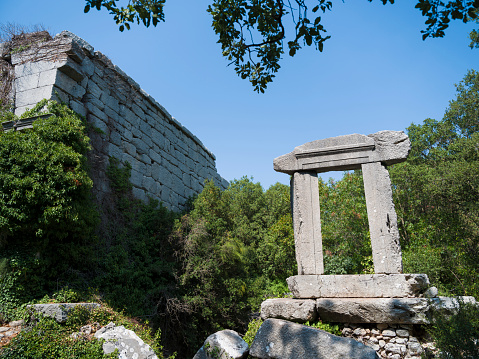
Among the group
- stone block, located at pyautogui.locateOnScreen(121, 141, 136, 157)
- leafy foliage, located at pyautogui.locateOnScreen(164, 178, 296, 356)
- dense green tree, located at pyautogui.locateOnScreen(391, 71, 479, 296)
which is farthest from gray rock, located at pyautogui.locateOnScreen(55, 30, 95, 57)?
dense green tree, located at pyautogui.locateOnScreen(391, 71, 479, 296)

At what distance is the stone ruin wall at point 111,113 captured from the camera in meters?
6.84

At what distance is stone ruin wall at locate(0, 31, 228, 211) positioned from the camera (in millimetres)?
6840

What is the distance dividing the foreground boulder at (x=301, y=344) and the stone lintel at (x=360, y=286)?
80 centimetres

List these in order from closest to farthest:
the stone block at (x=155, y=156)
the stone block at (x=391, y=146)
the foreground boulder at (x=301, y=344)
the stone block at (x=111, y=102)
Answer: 1. the foreground boulder at (x=301, y=344)
2. the stone block at (x=391, y=146)
3. the stone block at (x=111, y=102)
4. the stone block at (x=155, y=156)

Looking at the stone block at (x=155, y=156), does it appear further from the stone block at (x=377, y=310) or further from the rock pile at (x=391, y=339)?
the rock pile at (x=391, y=339)

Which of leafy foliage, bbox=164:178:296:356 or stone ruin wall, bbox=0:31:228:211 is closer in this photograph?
stone ruin wall, bbox=0:31:228:211

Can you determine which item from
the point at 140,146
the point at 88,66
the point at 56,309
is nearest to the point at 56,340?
the point at 56,309

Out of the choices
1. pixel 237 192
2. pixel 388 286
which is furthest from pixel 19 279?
pixel 237 192

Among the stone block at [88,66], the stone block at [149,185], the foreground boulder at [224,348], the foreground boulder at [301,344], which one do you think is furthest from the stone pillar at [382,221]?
the stone block at [88,66]

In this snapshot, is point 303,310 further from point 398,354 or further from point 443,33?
point 443,33

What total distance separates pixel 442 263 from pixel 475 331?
26.4 feet

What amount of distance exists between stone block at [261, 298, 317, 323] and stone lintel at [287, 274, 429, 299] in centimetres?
21

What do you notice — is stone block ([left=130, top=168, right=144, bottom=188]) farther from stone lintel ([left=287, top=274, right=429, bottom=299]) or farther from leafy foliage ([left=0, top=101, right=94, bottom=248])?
stone lintel ([left=287, top=274, right=429, bottom=299])

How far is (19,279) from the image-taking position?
5105 millimetres
